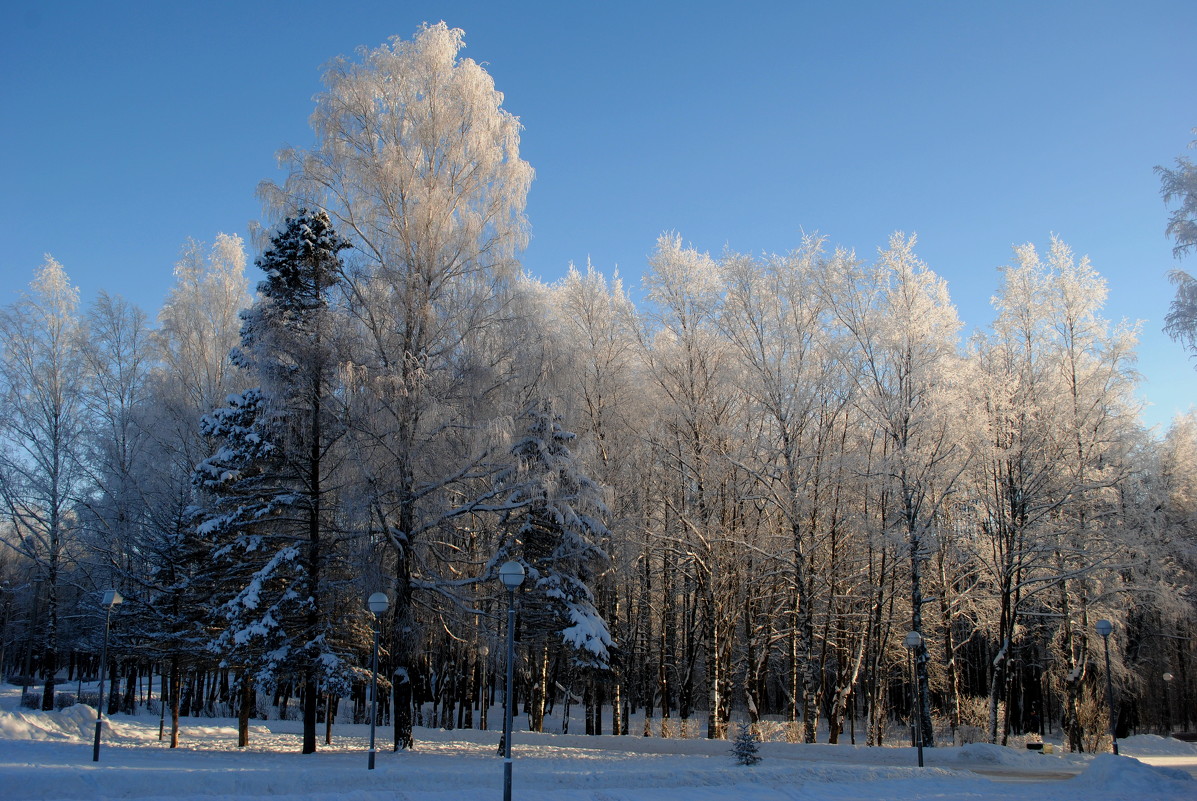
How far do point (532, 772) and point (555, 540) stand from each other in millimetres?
6070

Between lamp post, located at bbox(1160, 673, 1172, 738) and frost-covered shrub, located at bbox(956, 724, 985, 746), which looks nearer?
frost-covered shrub, located at bbox(956, 724, 985, 746)

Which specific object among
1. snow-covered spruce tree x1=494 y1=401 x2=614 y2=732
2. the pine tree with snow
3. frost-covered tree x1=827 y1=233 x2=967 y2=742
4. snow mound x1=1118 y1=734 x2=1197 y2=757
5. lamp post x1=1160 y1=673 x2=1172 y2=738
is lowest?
lamp post x1=1160 y1=673 x2=1172 y2=738

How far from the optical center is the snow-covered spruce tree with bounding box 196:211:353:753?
1568 centimetres

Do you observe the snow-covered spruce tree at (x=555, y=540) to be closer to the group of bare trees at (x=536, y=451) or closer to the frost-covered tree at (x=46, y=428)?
the group of bare trees at (x=536, y=451)

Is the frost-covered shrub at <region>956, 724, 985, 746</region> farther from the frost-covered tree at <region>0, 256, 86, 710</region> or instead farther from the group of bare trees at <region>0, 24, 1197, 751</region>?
the frost-covered tree at <region>0, 256, 86, 710</region>

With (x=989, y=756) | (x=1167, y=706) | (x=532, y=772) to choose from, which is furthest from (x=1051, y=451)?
(x=1167, y=706)

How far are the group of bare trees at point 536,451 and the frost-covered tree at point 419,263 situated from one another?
0.08 m

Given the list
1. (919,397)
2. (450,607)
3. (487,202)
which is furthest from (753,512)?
(487,202)

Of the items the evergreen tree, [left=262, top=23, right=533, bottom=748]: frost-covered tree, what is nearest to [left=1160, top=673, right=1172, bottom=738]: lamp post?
the evergreen tree

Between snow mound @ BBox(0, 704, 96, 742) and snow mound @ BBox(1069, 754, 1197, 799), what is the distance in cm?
2253

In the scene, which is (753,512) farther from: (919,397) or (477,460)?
(477,460)

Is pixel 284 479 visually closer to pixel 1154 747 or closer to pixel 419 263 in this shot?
pixel 419 263

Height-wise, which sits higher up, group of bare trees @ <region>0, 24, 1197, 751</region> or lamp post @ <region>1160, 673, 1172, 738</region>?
group of bare trees @ <region>0, 24, 1197, 751</region>

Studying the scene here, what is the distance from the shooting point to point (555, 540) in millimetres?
18156
